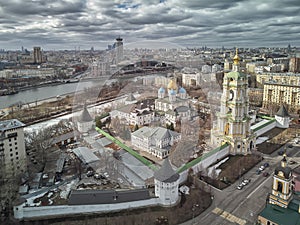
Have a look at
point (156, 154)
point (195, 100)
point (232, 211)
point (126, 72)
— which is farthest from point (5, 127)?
point (195, 100)

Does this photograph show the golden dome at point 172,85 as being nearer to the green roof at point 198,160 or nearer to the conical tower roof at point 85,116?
the green roof at point 198,160

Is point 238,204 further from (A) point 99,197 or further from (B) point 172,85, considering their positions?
(B) point 172,85

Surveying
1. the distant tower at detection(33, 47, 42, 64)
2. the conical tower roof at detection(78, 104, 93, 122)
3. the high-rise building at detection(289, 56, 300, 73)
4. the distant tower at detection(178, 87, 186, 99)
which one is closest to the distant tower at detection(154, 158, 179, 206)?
the conical tower roof at detection(78, 104, 93, 122)

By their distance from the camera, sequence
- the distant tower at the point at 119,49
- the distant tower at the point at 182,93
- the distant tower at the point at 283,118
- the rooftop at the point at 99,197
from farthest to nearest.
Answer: the distant tower at the point at 182,93 → the distant tower at the point at 283,118 → the distant tower at the point at 119,49 → the rooftop at the point at 99,197

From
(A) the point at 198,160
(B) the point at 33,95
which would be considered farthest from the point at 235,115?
(B) the point at 33,95

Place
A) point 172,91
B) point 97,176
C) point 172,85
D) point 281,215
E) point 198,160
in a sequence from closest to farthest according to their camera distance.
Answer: point 281,215, point 97,176, point 198,160, point 172,85, point 172,91

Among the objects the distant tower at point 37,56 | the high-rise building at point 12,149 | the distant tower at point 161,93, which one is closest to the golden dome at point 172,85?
the distant tower at point 161,93

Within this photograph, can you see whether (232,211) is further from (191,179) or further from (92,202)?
(92,202)
